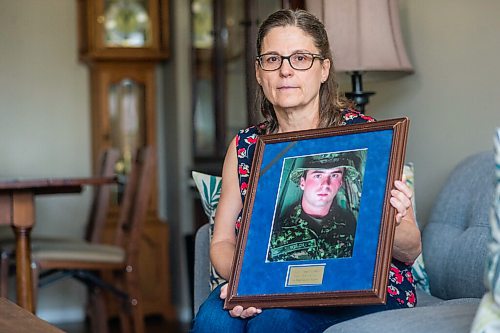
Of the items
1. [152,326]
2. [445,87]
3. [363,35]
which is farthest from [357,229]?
[152,326]

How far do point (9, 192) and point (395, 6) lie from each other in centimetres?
147

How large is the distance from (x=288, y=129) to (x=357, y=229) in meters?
0.46

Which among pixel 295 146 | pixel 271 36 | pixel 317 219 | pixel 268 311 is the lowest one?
pixel 268 311

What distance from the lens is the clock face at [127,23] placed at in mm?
5461

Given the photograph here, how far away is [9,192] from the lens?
3465mm

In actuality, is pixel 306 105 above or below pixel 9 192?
above

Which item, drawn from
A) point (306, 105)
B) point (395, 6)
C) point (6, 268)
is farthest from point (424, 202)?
point (6, 268)

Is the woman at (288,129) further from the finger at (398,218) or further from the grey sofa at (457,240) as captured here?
the grey sofa at (457,240)

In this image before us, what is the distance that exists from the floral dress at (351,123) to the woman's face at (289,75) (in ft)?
0.37

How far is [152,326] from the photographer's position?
206 inches

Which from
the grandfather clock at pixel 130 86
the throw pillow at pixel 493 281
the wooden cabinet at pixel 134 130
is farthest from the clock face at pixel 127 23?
the throw pillow at pixel 493 281

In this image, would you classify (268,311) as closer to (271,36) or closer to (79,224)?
(271,36)

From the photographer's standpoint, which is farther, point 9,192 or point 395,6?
point 9,192

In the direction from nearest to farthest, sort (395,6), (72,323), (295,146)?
(295,146)
(395,6)
(72,323)
